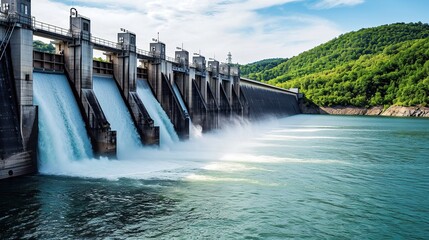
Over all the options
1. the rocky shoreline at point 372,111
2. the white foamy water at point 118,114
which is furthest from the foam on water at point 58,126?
the rocky shoreline at point 372,111

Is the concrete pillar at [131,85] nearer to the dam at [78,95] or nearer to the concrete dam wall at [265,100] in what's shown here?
the dam at [78,95]

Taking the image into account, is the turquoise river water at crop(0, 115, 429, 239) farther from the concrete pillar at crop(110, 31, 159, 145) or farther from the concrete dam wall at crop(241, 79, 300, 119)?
the concrete dam wall at crop(241, 79, 300, 119)

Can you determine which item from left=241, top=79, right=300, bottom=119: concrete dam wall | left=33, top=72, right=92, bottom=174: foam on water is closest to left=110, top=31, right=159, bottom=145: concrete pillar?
left=33, top=72, right=92, bottom=174: foam on water

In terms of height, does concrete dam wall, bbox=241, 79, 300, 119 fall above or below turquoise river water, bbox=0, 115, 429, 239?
above

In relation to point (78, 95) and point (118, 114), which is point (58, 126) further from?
point (118, 114)

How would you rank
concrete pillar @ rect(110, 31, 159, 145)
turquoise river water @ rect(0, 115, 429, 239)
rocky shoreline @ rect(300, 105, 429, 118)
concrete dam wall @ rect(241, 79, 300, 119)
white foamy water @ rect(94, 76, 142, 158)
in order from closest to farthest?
turquoise river water @ rect(0, 115, 429, 239), white foamy water @ rect(94, 76, 142, 158), concrete pillar @ rect(110, 31, 159, 145), concrete dam wall @ rect(241, 79, 300, 119), rocky shoreline @ rect(300, 105, 429, 118)

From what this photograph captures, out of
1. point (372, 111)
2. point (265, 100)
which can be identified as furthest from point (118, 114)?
point (372, 111)

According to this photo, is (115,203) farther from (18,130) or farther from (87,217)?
(18,130)

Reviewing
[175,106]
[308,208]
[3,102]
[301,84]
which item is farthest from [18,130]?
[301,84]
